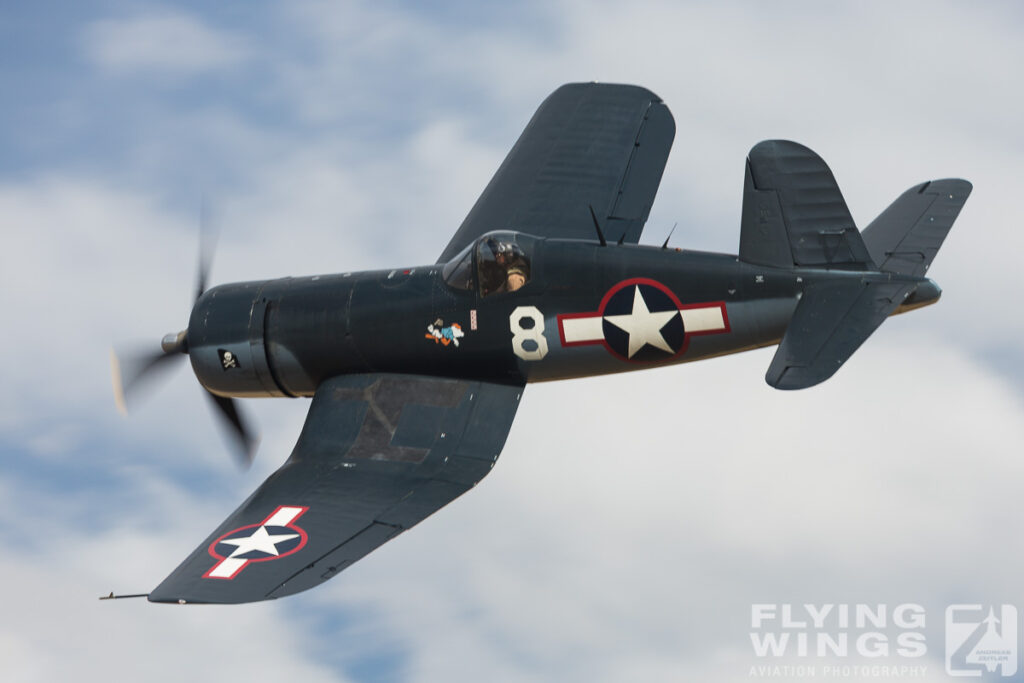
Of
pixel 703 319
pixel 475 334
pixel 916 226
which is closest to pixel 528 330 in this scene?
pixel 475 334

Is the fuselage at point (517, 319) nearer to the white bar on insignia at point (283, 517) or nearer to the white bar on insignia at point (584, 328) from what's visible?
the white bar on insignia at point (584, 328)

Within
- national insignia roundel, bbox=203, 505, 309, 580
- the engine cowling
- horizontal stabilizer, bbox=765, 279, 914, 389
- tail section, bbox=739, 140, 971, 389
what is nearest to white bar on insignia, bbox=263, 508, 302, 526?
national insignia roundel, bbox=203, 505, 309, 580

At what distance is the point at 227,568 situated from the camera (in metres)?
16.7

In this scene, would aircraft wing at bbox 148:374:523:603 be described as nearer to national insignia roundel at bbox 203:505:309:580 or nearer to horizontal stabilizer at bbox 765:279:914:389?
national insignia roundel at bbox 203:505:309:580

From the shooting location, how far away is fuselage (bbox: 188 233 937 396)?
18.1 meters

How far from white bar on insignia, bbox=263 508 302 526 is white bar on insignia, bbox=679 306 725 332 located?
482 cm

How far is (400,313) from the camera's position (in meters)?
19.1

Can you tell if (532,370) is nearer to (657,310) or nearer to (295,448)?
(657,310)

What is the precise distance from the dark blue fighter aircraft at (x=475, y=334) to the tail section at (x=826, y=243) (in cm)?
2

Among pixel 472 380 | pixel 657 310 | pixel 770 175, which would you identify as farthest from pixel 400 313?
pixel 770 175

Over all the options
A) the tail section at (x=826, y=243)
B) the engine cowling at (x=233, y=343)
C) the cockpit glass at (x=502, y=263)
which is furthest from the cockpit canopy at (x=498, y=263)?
the engine cowling at (x=233, y=343)

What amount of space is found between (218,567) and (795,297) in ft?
22.5

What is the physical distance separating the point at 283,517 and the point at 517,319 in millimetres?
3507

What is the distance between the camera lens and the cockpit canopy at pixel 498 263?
18547 mm
